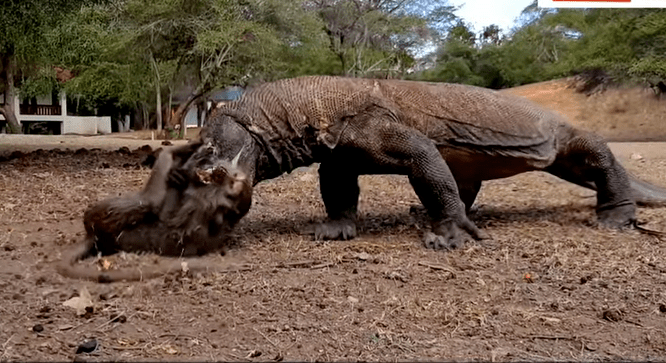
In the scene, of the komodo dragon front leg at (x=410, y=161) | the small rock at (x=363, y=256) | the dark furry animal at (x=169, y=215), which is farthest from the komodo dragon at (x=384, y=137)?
the small rock at (x=363, y=256)

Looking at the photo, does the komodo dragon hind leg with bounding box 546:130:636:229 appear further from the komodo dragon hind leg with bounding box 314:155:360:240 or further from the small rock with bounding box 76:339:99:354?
the small rock with bounding box 76:339:99:354

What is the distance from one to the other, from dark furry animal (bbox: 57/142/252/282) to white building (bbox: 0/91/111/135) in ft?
114

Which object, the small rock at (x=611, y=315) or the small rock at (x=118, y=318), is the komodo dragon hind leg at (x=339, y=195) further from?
the small rock at (x=118, y=318)

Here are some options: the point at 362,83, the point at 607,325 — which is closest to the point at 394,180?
the point at 362,83

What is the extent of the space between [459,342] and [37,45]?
9.35 m

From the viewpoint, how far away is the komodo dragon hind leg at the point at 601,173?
17.9 ft

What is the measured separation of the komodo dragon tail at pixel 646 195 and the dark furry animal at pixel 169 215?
3.58 meters

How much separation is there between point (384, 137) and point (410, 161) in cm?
21

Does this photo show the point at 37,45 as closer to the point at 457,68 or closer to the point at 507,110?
the point at 507,110

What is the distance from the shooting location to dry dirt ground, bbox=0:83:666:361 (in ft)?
9.11

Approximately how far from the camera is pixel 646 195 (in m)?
6.23

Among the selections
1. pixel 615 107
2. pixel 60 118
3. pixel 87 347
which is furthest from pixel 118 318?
pixel 60 118

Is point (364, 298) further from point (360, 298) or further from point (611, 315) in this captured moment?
point (611, 315)

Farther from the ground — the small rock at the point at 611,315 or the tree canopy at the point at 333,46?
the tree canopy at the point at 333,46
